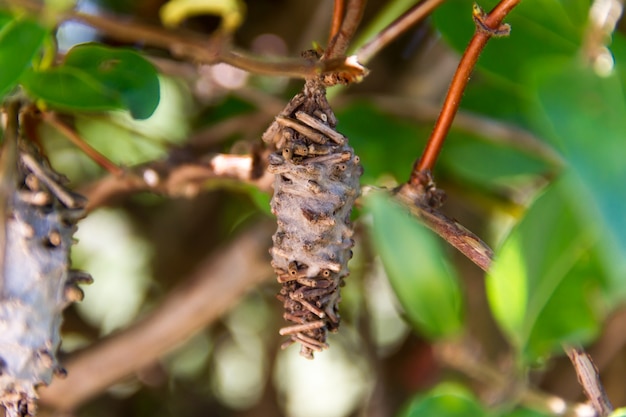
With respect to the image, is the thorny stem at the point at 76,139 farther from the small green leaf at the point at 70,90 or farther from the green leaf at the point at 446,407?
the green leaf at the point at 446,407

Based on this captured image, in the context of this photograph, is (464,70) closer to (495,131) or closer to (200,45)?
(200,45)

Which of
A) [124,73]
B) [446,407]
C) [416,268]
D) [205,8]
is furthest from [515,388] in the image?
[205,8]

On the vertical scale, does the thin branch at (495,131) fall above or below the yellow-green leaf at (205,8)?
below

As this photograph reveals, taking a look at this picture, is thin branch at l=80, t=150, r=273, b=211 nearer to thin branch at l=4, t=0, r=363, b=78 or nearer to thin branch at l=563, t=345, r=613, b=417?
thin branch at l=4, t=0, r=363, b=78

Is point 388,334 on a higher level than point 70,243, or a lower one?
higher

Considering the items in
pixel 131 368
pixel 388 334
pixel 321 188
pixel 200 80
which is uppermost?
pixel 200 80

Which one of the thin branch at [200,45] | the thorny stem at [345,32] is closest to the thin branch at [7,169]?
the thin branch at [200,45]

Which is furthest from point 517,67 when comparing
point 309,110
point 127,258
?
point 127,258

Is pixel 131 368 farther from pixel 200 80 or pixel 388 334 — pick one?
pixel 388 334
